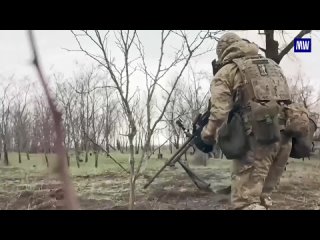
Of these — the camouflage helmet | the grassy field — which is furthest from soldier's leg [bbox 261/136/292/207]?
the grassy field

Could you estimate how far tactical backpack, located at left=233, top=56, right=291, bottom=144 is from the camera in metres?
1.98

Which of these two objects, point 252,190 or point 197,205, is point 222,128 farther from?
point 197,205

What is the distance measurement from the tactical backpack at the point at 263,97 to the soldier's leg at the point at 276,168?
0.11 metres

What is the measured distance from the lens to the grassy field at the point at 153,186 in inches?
124

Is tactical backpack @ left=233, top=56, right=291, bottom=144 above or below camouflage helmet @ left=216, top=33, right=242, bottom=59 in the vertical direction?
below

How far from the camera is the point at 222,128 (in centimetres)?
205

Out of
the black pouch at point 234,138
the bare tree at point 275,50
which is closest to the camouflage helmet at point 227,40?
the black pouch at point 234,138

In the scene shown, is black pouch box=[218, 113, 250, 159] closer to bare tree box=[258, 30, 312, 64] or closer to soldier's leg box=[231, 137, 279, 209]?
soldier's leg box=[231, 137, 279, 209]

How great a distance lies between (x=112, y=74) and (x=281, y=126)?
4.84 ft

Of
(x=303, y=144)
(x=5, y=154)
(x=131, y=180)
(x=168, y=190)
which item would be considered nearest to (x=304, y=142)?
(x=303, y=144)

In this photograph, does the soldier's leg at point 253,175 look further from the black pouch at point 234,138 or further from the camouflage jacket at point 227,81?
the camouflage jacket at point 227,81

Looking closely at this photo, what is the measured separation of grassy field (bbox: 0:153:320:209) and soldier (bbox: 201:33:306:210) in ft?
3.44

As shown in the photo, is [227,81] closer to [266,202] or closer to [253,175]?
[253,175]

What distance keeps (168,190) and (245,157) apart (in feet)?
6.25
